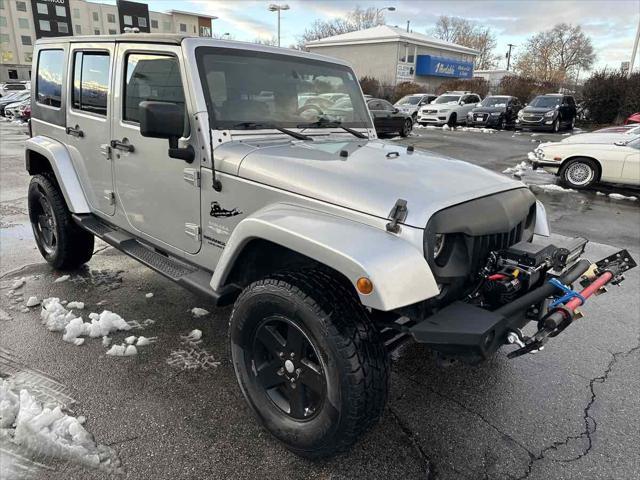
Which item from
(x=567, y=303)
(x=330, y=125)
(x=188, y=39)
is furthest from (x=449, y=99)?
(x=567, y=303)

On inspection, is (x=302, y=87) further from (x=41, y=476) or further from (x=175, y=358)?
(x=41, y=476)

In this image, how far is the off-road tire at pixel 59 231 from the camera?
417 cm

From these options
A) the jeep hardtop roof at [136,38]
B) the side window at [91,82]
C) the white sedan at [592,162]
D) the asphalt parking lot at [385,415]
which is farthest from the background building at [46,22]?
the asphalt parking lot at [385,415]

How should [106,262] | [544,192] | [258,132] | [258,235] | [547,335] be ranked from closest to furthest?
[547,335], [258,235], [258,132], [106,262], [544,192]

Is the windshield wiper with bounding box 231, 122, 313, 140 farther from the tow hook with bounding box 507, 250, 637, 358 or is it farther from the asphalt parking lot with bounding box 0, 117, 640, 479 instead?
the tow hook with bounding box 507, 250, 637, 358

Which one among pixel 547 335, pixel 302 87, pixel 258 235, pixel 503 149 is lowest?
pixel 503 149

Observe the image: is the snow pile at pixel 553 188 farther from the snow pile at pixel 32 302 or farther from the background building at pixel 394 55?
the background building at pixel 394 55

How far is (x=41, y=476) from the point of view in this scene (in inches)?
84.2

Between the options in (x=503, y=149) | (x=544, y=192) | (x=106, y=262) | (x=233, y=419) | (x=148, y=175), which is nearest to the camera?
(x=233, y=419)

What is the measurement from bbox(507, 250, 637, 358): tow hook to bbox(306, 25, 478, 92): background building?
131ft

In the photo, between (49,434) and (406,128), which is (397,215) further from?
(406,128)

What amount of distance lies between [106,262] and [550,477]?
432cm

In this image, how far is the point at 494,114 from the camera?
74.6ft

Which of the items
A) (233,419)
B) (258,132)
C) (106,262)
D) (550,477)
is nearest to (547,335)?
(550,477)
